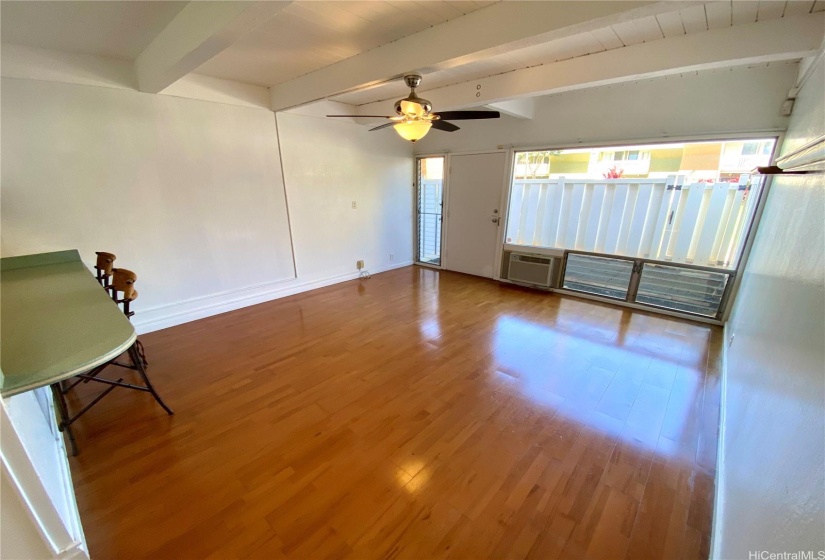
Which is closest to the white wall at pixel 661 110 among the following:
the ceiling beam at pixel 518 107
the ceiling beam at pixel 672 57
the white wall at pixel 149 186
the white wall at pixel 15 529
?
the ceiling beam at pixel 518 107

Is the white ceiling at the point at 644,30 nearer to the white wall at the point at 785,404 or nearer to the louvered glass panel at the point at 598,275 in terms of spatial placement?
the white wall at the point at 785,404

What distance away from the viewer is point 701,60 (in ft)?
7.20

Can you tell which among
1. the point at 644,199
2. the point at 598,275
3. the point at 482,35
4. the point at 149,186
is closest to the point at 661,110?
the point at 644,199

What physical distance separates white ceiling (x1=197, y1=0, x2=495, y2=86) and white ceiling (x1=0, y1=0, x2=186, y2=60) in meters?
0.56

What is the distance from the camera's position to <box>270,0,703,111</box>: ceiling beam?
4.88 feet

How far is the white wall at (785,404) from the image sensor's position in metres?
0.76

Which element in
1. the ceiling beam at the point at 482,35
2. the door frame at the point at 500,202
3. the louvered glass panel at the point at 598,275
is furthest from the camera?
the door frame at the point at 500,202

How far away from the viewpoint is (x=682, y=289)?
147 inches

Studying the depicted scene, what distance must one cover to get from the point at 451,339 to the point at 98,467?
2.62m

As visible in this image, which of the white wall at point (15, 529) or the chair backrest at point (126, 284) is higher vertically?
the chair backrest at point (126, 284)

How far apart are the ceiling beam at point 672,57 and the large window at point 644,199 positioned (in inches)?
50.3

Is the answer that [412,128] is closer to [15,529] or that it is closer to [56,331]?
[56,331]

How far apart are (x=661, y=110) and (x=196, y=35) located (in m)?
4.28

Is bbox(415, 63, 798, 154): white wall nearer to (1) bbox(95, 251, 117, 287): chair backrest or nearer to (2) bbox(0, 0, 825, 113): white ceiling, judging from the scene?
(2) bbox(0, 0, 825, 113): white ceiling
